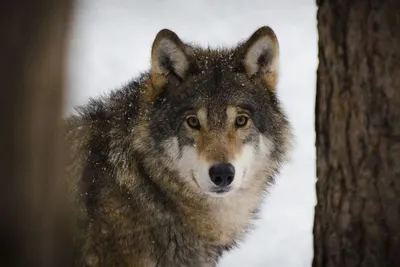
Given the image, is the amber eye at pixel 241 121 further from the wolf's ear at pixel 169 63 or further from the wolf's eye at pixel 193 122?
the wolf's ear at pixel 169 63

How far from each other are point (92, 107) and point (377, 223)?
241cm

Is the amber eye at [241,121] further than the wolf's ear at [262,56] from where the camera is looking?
No

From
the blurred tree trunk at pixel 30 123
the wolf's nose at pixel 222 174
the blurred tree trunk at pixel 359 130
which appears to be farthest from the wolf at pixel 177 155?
the blurred tree trunk at pixel 30 123

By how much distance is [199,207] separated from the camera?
5.05 meters

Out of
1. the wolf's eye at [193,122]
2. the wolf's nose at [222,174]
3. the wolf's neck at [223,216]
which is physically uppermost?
the wolf's eye at [193,122]

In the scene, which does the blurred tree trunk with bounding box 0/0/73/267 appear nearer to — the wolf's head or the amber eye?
the wolf's head

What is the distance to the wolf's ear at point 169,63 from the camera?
4973 mm

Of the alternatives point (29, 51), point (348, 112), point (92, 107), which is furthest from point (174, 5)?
point (29, 51)

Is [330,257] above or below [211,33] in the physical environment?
below

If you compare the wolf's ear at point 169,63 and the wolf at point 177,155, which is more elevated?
the wolf's ear at point 169,63

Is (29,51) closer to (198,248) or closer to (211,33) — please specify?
(198,248)

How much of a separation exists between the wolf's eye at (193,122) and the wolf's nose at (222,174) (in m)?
0.36

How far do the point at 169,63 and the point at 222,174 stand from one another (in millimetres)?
953

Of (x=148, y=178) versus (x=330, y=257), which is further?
(x=148, y=178)
